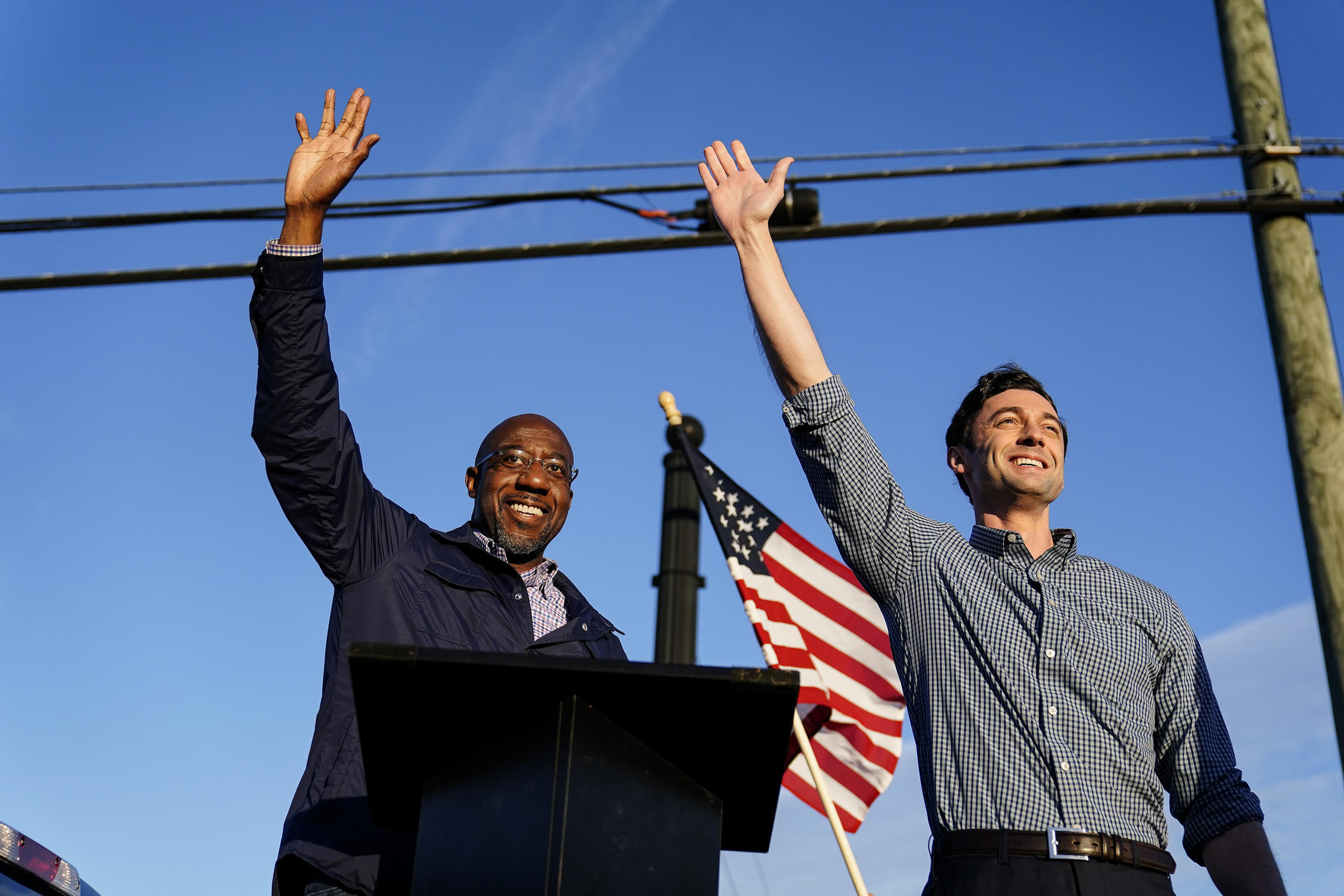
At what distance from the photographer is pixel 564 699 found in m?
2.35

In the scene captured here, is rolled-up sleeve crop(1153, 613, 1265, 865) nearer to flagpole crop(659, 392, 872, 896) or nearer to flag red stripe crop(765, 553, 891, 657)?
flagpole crop(659, 392, 872, 896)

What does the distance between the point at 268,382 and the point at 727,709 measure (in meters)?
1.86

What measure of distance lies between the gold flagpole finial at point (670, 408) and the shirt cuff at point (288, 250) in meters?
3.00

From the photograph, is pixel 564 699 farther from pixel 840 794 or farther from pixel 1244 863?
pixel 840 794

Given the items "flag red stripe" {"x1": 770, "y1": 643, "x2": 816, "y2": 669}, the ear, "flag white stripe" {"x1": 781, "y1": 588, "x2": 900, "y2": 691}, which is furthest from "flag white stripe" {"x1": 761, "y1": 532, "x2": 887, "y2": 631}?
the ear

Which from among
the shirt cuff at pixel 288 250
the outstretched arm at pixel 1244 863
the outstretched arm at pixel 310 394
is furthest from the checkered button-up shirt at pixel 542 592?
the outstretched arm at pixel 1244 863

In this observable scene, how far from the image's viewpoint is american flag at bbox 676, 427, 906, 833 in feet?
20.1

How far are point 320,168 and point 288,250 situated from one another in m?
0.27

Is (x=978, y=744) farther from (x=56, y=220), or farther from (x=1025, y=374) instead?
(x=56, y=220)

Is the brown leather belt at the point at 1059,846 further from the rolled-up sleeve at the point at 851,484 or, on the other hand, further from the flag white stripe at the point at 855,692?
the flag white stripe at the point at 855,692

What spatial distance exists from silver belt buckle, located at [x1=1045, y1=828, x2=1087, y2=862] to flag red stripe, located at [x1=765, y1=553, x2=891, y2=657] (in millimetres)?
3571

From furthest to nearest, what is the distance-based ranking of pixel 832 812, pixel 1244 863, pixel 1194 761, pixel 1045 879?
pixel 832 812 < pixel 1194 761 < pixel 1244 863 < pixel 1045 879

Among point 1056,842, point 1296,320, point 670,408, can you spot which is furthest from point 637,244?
point 1056,842

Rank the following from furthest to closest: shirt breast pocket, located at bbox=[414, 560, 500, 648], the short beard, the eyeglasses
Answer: the eyeglasses < the short beard < shirt breast pocket, located at bbox=[414, 560, 500, 648]
